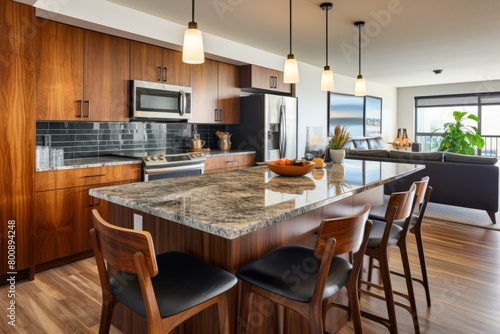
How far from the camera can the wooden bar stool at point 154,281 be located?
1.07 metres

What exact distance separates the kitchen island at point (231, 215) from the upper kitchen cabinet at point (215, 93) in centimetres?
235

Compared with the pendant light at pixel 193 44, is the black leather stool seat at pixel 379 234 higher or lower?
lower

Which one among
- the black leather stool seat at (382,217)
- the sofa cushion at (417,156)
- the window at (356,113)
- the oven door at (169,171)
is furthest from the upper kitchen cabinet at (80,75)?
the window at (356,113)

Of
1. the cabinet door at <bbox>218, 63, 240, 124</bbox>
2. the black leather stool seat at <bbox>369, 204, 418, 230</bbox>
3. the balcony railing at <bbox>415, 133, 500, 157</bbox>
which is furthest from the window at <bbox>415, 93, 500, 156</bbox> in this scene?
the black leather stool seat at <bbox>369, 204, 418, 230</bbox>

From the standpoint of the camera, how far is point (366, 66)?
6.38 m

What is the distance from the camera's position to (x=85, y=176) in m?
3.15

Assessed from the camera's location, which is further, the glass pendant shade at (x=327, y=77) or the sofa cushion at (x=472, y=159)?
the sofa cushion at (x=472, y=159)

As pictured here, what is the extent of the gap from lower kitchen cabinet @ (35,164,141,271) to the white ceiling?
1.66 metres

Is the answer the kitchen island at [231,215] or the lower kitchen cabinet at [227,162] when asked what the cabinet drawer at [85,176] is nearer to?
the lower kitchen cabinet at [227,162]

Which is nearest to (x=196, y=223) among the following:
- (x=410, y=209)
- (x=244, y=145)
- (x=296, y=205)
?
(x=296, y=205)

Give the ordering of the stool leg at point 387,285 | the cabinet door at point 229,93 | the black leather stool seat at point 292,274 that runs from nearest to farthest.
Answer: the black leather stool seat at point 292,274 → the stool leg at point 387,285 → the cabinet door at point 229,93

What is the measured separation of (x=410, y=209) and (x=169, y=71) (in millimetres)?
3059

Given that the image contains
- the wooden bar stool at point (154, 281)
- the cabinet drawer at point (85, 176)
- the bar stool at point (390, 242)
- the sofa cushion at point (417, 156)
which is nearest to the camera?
the wooden bar stool at point (154, 281)

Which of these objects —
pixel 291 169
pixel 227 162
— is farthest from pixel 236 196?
pixel 227 162
